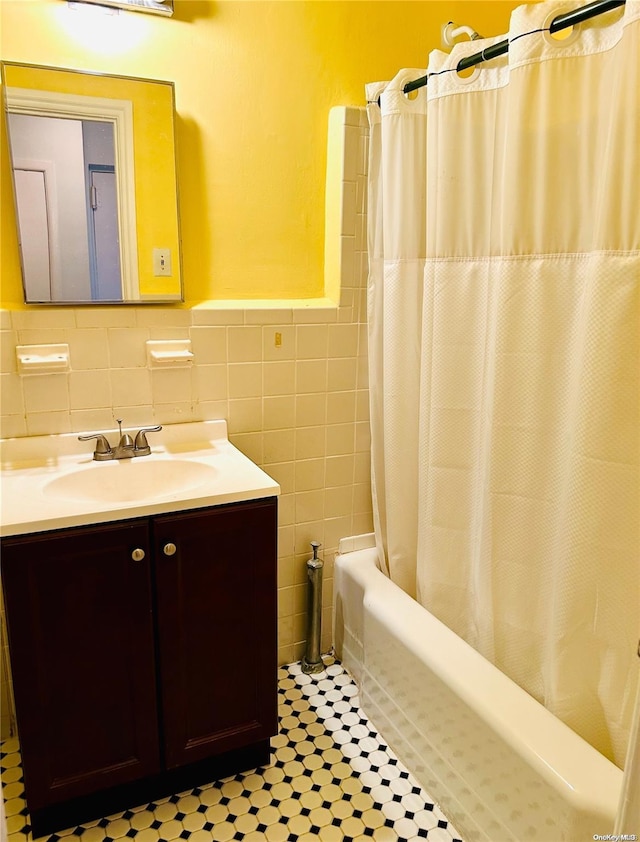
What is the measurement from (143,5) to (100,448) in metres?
1.15

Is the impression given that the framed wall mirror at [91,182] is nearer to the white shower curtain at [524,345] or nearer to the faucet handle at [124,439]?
the faucet handle at [124,439]

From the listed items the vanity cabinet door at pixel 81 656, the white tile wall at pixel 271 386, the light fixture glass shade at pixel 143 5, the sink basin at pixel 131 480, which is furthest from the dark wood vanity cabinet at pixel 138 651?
the light fixture glass shade at pixel 143 5

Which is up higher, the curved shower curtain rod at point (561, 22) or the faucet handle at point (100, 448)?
the curved shower curtain rod at point (561, 22)

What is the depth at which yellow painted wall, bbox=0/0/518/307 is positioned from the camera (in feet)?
5.20

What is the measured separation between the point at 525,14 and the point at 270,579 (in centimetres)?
142

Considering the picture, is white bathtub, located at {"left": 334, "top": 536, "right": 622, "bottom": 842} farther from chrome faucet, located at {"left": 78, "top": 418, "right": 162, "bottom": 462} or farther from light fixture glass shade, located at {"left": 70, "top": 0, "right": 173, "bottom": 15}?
light fixture glass shade, located at {"left": 70, "top": 0, "right": 173, "bottom": 15}

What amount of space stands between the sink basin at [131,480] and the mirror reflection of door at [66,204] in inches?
18.2

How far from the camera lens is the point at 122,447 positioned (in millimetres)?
1718

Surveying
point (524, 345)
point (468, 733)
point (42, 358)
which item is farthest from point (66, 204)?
point (468, 733)

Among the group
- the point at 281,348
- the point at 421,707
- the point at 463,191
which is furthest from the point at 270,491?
the point at 463,191

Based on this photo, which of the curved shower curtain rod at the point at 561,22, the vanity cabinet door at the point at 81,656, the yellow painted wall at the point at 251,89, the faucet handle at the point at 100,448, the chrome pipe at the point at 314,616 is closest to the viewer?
the curved shower curtain rod at the point at 561,22

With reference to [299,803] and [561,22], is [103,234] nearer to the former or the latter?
[561,22]

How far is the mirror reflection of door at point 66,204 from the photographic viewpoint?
1531mm

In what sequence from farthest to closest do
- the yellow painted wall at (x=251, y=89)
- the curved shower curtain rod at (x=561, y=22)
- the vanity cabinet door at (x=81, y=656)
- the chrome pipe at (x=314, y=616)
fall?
the chrome pipe at (x=314, y=616), the yellow painted wall at (x=251, y=89), the vanity cabinet door at (x=81, y=656), the curved shower curtain rod at (x=561, y=22)
